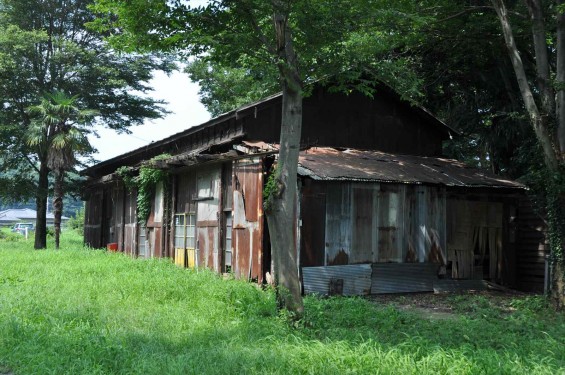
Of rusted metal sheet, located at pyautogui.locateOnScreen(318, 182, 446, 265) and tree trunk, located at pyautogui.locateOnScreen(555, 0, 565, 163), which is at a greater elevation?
tree trunk, located at pyautogui.locateOnScreen(555, 0, 565, 163)

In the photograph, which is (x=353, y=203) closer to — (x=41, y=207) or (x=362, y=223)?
(x=362, y=223)

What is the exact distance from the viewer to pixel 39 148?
25750mm

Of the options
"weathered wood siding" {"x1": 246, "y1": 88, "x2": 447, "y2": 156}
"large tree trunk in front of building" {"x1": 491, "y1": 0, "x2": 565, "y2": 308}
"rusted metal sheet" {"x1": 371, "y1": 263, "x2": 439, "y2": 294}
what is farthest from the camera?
"weathered wood siding" {"x1": 246, "y1": 88, "x2": 447, "y2": 156}

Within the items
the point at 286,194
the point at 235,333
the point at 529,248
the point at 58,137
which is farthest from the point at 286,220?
the point at 58,137

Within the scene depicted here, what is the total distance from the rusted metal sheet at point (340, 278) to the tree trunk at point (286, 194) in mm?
4077

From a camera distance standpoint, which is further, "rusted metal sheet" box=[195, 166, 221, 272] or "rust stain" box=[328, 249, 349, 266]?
"rusted metal sheet" box=[195, 166, 221, 272]

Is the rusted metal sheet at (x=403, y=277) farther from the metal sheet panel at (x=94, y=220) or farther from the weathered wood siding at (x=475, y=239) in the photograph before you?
the metal sheet panel at (x=94, y=220)

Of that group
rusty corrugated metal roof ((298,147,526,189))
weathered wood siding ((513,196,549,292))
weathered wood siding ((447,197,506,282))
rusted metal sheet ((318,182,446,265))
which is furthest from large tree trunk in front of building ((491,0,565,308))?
weathered wood siding ((513,196,549,292))

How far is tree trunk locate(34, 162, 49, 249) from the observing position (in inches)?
1054

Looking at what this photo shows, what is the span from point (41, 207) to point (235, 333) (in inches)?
902

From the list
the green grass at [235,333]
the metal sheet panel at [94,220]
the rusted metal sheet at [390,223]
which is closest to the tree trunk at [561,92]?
the green grass at [235,333]

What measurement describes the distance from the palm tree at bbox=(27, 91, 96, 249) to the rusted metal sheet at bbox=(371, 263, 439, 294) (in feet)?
50.3

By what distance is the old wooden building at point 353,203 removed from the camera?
1298 cm

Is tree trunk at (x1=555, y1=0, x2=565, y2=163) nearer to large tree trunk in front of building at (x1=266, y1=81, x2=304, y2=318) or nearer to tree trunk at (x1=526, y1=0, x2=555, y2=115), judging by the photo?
tree trunk at (x1=526, y1=0, x2=555, y2=115)
